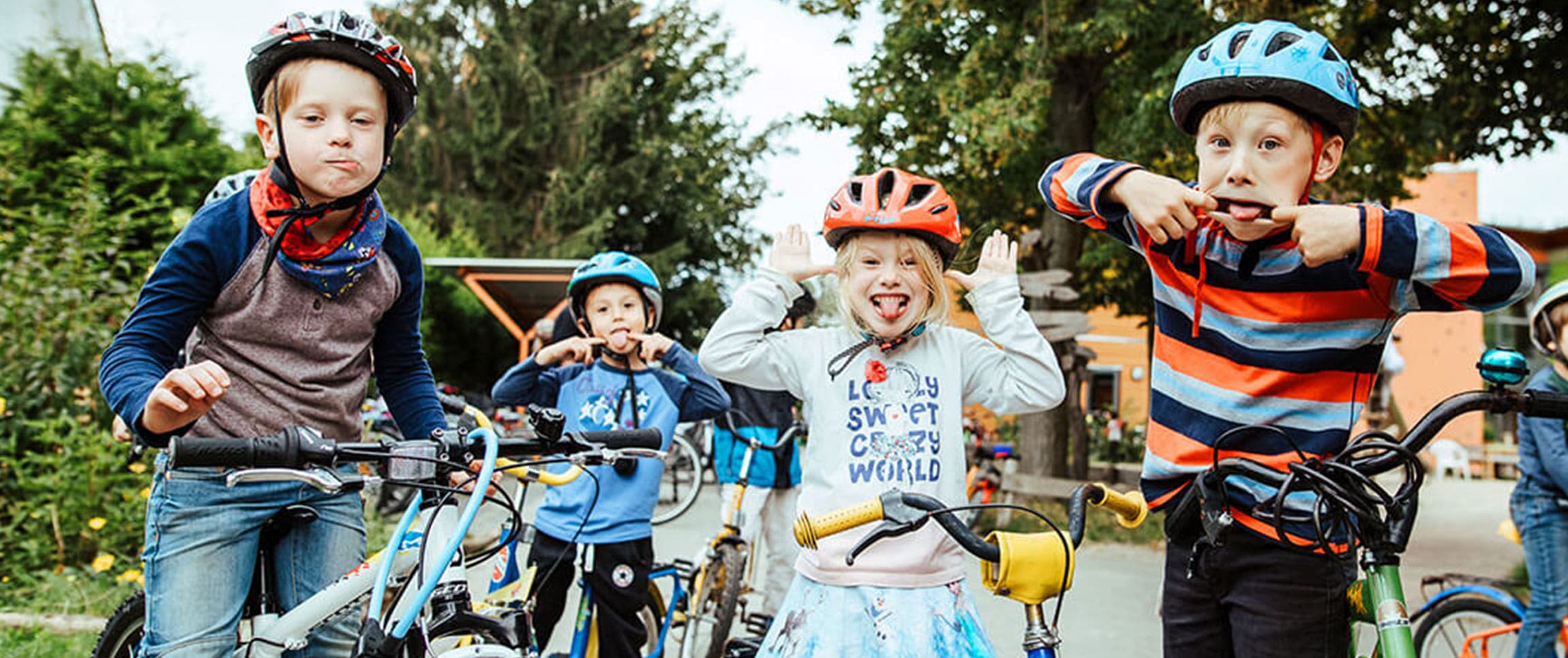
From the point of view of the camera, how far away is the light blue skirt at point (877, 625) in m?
2.39

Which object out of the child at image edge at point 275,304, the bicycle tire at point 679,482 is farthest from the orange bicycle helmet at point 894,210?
the bicycle tire at point 679,482

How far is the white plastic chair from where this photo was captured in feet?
76.9

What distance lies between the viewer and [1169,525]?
238 centimetres

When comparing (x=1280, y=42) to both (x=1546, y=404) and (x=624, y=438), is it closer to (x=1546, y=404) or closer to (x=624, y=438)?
(x=1546, y=404)

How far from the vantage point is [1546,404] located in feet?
7.09

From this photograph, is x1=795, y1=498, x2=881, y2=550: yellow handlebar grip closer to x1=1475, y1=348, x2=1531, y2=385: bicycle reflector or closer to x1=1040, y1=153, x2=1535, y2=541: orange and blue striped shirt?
x1=1040, y1=153, x2=1535, y2=541: orange and blue striped shirt

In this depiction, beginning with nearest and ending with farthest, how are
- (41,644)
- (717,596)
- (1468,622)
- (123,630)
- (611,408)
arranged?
(123,630) < (611,408) < (1468,622) < (41,644) < (717,596)

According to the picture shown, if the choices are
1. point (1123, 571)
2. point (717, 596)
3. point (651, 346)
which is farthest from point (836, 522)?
point (1123, 571)

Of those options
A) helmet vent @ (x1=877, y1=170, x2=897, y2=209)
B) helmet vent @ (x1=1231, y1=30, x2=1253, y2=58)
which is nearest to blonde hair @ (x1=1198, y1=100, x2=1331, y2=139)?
helmet vent @ (x1=1231, y1=30, x2=1253, y2=58)

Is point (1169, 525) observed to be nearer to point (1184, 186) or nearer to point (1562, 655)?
point (1184, 186)

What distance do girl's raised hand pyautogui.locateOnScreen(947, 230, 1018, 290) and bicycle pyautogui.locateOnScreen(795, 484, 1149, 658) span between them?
961mm

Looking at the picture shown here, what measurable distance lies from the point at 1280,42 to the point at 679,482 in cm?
1115

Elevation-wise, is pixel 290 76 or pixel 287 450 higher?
pixel 290 76

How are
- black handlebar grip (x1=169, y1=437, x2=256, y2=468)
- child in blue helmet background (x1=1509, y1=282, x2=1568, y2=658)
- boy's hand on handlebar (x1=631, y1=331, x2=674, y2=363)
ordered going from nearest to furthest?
1. black handlebar grip (x1=169, y1=437, x2=256, y2=468)
2. child in blue helmet background (x1=1509, y1=282, x2=1568, y2=658)
3. boy's hand on handlebar (x1=631, y1=331, x2=674, y2=363)
